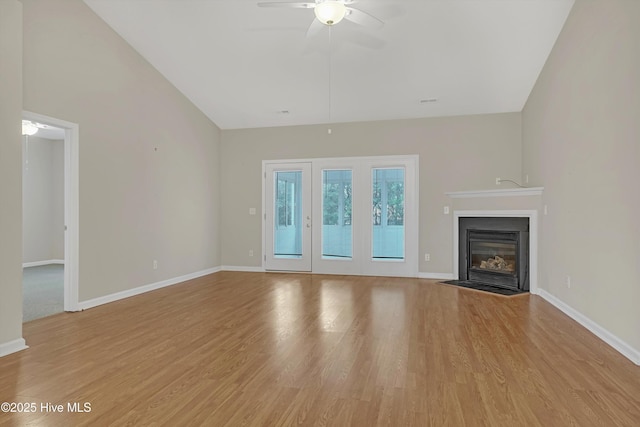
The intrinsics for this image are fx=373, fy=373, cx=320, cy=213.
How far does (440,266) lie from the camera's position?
6.37 m

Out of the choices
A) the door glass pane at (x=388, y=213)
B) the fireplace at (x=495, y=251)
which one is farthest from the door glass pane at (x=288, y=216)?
the fireplace at (x=495, y=251)

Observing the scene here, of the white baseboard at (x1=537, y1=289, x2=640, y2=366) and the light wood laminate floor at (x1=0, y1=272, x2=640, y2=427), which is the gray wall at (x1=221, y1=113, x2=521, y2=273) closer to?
the white baseboard at (x1=537, y1=289, x2=640, y2=366)

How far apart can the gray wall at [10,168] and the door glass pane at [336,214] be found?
462 centimetres

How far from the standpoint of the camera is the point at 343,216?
22.4 ft

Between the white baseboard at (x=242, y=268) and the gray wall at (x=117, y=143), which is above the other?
the gray wall at (x=117, y=143)

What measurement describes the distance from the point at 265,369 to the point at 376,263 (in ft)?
14.0

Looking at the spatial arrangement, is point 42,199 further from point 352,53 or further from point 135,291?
point 352,53

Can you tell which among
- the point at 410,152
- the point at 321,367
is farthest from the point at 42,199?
the point at 321,367

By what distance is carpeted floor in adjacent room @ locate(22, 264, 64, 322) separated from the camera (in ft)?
14.0

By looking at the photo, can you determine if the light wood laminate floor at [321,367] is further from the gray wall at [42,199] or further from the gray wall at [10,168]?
the gray wall at [42,199]

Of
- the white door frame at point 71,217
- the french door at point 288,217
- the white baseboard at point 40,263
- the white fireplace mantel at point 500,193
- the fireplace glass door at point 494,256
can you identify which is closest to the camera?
the white door frame at point 71,217

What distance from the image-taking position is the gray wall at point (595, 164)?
289 cm

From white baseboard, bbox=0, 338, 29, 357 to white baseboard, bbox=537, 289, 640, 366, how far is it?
4.80m

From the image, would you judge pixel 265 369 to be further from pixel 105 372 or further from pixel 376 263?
pixel 376 263
